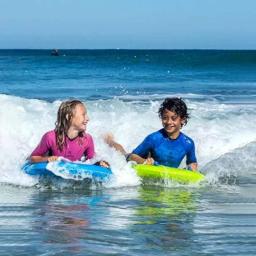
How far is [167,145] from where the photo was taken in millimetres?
8344

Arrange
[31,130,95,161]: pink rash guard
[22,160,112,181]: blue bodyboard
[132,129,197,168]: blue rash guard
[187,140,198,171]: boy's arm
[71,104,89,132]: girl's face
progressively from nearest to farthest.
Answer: [22,160,112,181]: blue bodyboard
[71,104,89,132]: girl's face
[31,130,95,161]: pink rash guard
[132,129,197,168]: blue rash guard
[187,140,198,171]: boy's arm

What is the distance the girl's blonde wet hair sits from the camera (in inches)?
304

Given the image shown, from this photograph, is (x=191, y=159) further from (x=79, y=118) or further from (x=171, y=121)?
(x=79, y=118)

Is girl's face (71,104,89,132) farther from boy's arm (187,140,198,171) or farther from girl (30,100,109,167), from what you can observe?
boy's arm (187,140,198,171)

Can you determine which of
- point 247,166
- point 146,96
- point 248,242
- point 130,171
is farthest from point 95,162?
point 146,96

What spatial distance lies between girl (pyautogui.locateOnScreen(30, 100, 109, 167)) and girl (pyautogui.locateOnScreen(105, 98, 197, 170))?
612 mm

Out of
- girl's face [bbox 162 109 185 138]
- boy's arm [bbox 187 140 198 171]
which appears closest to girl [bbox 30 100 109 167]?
girl's face [bbox 162 109 185 138]

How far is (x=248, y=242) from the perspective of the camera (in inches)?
208

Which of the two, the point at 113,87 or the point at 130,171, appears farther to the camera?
the point at 113,87

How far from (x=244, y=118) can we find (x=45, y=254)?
31.5 ft

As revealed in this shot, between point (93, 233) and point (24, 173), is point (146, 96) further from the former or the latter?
point (93, 233)

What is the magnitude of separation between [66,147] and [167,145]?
1.13m

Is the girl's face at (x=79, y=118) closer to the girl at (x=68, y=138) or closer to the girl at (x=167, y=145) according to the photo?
the girl at (x=68, y=138)

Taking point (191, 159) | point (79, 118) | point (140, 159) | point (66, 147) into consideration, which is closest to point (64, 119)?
point (79, 118)
